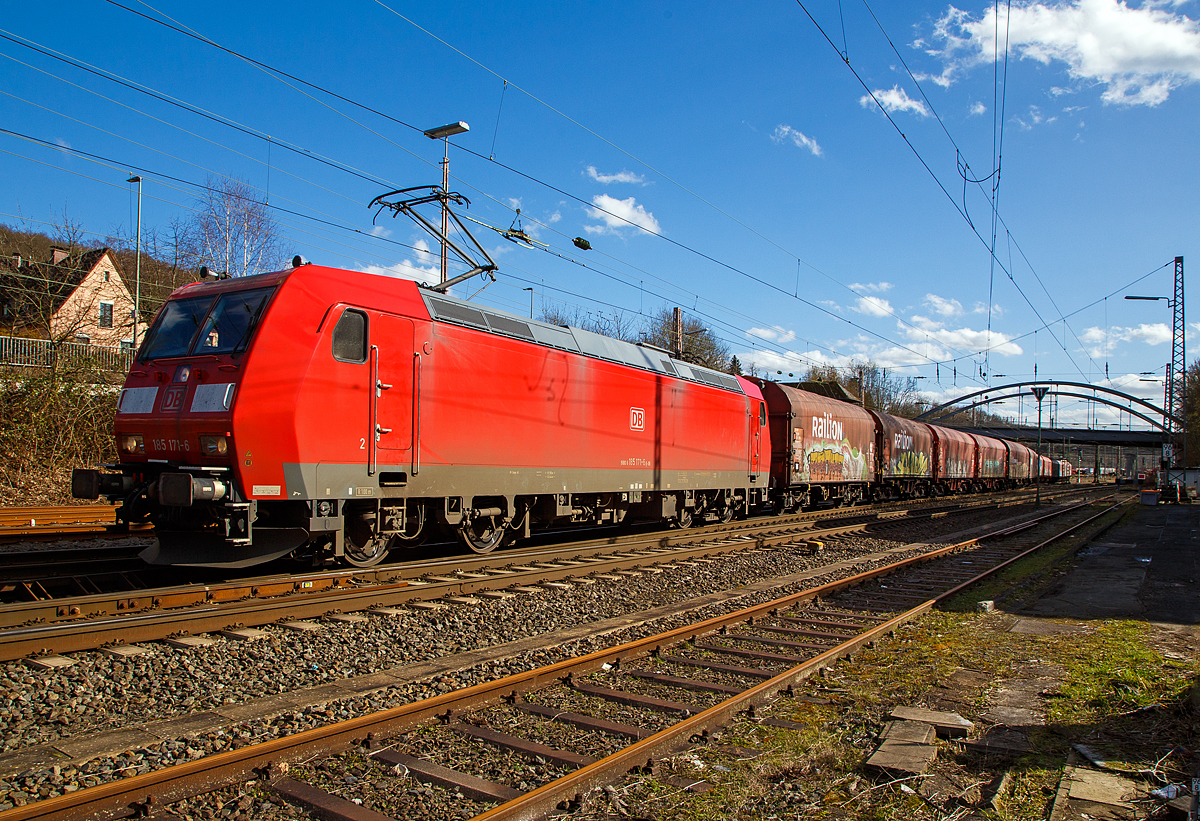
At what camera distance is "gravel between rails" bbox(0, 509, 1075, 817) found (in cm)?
425

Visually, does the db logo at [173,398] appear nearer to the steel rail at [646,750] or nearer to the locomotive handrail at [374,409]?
the locomotive handrail at [374,409]

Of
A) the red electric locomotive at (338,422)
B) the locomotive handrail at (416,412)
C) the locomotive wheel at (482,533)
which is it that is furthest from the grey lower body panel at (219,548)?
the locomotive wheel at (482,533)

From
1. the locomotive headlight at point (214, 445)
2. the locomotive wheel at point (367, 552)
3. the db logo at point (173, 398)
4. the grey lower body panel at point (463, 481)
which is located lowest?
the locomotive wheel at point (367, 552)

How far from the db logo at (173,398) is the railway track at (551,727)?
5304 millimetres

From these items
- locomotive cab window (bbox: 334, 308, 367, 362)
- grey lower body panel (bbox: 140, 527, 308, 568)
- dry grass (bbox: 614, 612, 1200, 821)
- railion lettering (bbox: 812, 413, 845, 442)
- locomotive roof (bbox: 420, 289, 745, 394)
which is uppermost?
locomotive roof (bbox: 420, 289, 745, 394)

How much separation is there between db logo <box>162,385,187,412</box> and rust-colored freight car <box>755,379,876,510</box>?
55.9 feet

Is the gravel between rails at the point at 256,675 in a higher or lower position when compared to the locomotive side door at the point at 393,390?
lower

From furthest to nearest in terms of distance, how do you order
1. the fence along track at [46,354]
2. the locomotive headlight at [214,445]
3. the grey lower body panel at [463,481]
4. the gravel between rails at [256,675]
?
the fence along track at [46,354], the grey lower body panel at [463,481], the locomotive headlight at [214,445], the gravel between rails at [256,675]

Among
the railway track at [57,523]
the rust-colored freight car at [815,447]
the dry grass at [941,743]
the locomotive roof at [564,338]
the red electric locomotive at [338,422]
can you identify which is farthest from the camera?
the rust-colored freight car at [815,447]

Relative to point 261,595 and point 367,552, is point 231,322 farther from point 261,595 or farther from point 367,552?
point 367,552

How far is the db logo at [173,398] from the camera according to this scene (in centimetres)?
832

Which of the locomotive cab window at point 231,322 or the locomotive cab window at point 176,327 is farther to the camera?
the locomotive cab window at point 176,327

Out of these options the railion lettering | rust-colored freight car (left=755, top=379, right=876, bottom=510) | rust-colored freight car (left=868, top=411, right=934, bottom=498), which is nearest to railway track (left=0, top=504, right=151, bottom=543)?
rust-colored freight car (left=755, top=379, right=876, bottom=510)

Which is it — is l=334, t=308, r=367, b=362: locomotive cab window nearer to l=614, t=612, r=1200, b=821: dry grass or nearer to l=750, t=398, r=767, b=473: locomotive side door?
l=614, t=612, r=1200, b=821: dry grass
